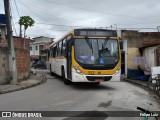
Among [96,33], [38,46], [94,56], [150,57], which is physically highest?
[38,46]

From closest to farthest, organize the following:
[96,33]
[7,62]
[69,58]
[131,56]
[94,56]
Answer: [94,56] → [96,33] → [69,58] → [7,62] → [131,56]

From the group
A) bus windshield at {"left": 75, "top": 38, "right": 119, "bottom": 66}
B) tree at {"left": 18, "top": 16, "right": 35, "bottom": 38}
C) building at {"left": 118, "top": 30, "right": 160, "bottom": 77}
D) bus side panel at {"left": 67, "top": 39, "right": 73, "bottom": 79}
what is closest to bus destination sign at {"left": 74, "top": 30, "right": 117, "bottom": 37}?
bus windshield at {"left": 75, "top": 38, "right": 119, "bottom": 66}

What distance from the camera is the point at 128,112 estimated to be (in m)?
9.49

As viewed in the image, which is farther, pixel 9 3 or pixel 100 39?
pixel 9 3

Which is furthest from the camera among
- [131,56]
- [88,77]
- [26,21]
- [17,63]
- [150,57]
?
[26,21]

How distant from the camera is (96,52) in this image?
15.6 meters

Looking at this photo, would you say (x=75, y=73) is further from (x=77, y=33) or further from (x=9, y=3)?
(x=9, y=3)

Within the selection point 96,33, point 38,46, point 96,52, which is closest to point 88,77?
point 96,52

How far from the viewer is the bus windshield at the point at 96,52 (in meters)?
15.6

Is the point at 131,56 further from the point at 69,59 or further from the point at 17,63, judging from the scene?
the point at 69,59

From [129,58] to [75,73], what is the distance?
1200 centimetres

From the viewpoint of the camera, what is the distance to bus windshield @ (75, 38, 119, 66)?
15.6 meters

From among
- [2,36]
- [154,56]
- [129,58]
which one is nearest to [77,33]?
[154,56]

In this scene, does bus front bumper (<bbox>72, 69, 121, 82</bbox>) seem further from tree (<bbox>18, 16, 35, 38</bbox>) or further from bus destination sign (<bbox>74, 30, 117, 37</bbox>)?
tree (<bbox>18, 16, 35, 38</bbox>)
